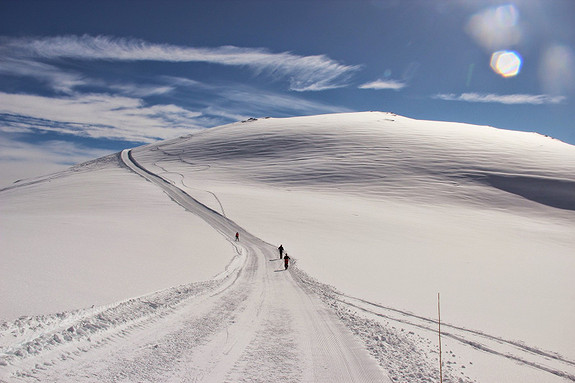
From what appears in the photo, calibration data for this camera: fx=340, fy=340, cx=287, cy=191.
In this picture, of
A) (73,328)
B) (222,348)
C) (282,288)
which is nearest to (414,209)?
(282,288)

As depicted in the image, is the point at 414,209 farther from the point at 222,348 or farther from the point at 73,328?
the point at 73,328

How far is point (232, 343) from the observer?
671 cm

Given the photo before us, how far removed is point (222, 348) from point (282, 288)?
537 cm

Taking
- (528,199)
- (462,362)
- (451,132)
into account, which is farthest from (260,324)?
(451,132)

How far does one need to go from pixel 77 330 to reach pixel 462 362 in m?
7.68

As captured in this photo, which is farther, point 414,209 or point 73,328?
point 414,209

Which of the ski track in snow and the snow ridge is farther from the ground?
the snow ridge

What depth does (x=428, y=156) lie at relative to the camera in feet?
179

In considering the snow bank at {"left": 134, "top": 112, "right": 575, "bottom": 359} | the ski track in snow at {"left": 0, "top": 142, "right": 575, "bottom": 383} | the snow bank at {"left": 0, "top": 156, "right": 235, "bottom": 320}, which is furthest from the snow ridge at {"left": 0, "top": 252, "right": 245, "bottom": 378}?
the snow bank at {"left": 134, "top": 112, "right": 575, "bottom": 359}

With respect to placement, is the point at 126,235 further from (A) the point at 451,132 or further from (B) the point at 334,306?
(A) the point at 451,132

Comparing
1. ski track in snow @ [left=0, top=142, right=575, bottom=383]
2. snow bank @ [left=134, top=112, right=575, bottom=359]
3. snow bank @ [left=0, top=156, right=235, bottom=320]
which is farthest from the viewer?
snow bank @ [left=134, top=112, right=575, bottom=359]

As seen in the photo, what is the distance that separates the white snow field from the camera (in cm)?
606

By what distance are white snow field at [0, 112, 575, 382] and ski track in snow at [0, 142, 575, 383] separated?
0.13 feet

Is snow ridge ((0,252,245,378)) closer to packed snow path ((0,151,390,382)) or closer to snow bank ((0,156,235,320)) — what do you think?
packed snow path ((0,151,390,382))
